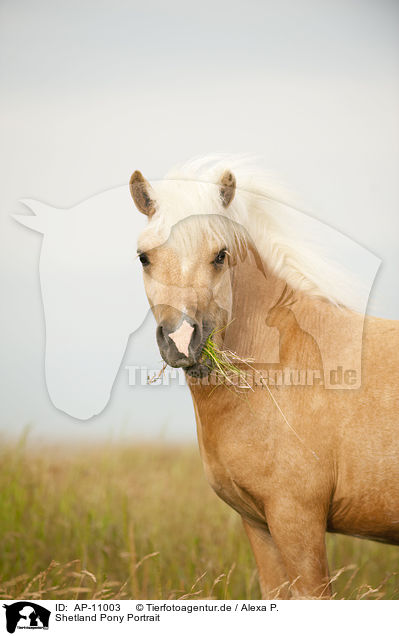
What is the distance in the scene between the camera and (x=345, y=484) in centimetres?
195

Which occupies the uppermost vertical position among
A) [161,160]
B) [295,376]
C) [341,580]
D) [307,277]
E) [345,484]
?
[161,160]

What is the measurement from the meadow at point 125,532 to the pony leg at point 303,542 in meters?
1.06

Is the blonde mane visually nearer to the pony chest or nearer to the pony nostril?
the pony nostril

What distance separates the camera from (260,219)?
2.16 m

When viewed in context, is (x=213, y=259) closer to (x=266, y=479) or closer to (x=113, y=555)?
(x=266, y=479)

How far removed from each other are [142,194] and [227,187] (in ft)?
1.10

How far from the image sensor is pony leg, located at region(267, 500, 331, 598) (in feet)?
6.28

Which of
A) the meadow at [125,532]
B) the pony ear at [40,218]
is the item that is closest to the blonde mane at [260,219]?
the pony ear at [40,218]

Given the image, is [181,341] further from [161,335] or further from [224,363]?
[224,363]

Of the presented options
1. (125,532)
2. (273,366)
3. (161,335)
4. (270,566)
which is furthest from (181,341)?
(125,532)

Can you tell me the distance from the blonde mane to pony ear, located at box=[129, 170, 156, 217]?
29 mm

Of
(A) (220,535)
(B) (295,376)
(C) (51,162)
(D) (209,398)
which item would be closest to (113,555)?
(A) (220,535)

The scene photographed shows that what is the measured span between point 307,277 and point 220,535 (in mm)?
2221

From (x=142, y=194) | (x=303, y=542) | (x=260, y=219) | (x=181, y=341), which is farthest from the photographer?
(x=260, y=219)
